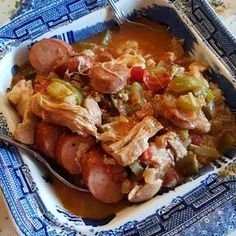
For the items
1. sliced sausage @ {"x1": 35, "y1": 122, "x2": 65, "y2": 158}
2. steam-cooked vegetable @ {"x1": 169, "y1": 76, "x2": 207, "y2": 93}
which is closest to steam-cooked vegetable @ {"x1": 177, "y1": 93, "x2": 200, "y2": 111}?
steam-cooked vegetable @ {"x1": 169, "y1": 76, "x2": 207, "y2": 93}

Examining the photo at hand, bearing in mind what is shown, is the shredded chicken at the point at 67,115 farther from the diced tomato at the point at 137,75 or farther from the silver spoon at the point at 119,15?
the silver spoon at the point at 119,15

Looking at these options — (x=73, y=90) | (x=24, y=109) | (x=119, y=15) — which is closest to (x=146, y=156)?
(x=73, y=90)

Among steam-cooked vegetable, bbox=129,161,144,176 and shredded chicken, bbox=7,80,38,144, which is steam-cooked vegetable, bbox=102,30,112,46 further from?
steam-cooked vegetable, bbox=129,161,144,176

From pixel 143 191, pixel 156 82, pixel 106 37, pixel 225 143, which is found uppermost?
pixel 106 37

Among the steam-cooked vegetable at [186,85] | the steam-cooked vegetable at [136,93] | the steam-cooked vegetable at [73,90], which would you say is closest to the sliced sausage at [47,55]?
the steam-cooked vegetable at [73,90]

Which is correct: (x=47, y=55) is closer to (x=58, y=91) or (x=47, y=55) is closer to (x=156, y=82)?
(x=58, y=91)

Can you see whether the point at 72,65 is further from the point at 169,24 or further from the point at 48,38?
the point at 169,24
